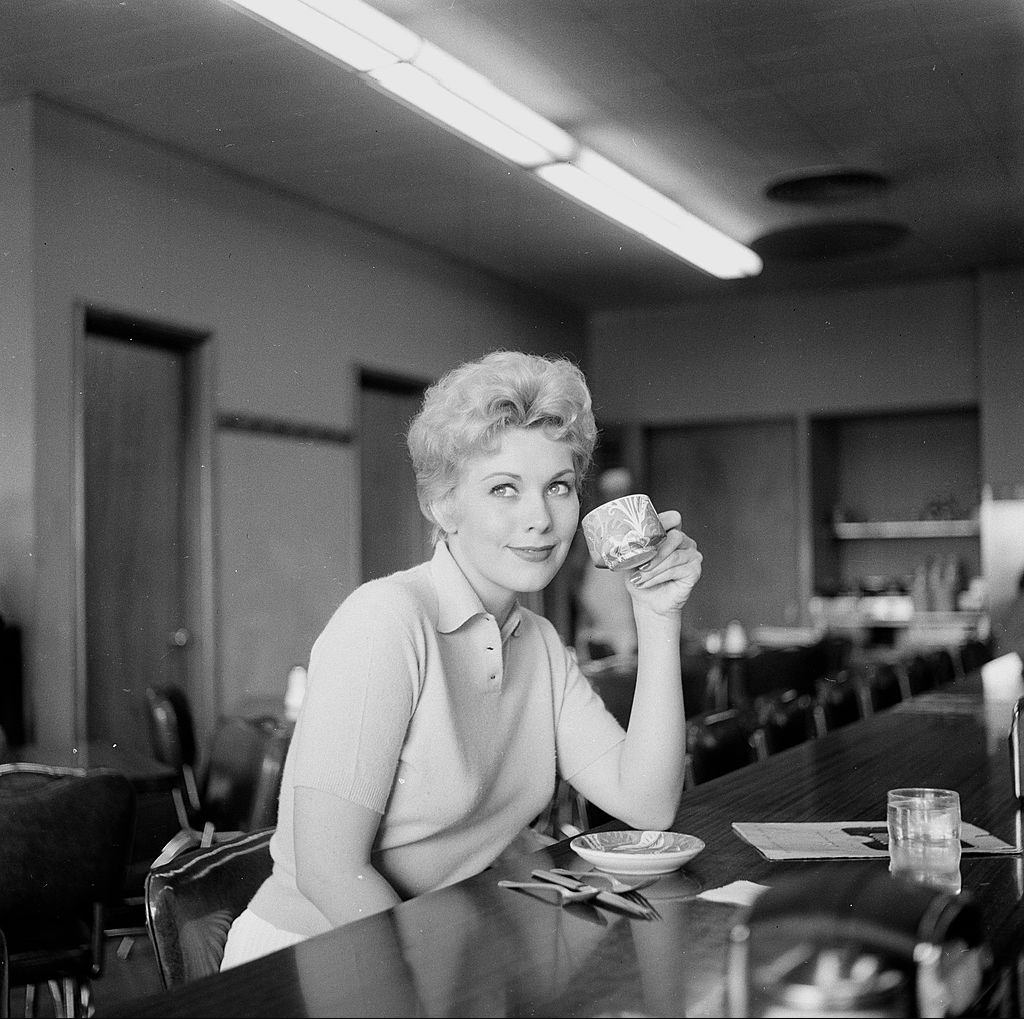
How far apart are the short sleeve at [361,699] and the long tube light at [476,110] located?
2.68 metres

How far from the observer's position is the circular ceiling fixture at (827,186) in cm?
619

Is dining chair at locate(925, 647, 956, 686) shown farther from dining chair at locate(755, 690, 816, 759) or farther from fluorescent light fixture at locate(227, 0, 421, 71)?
fluorescent light fixture at locate(227, 0, 421, 71)

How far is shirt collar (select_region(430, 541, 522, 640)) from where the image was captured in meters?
1.72

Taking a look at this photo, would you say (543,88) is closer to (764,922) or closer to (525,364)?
(525,364)

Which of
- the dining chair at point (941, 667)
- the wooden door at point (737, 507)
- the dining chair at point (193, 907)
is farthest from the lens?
the wooden door at point (737, 507)

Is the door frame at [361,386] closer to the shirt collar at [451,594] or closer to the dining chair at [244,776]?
the dining chair at [244,776]

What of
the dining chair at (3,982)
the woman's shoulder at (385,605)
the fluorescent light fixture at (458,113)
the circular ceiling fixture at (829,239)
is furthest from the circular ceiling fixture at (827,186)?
the dining chair at (3,982)

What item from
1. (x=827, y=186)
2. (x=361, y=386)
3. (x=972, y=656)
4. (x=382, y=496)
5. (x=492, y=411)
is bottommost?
(x=972, y=656)

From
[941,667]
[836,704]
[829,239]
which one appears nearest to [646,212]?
[829,239]

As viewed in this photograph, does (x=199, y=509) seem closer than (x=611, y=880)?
No

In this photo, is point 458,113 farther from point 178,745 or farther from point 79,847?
point 79,847

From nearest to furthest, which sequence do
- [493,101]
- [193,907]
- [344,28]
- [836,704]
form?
[193,907]
[836,704]
[344,28]
[493,101]

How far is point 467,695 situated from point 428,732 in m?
0.11

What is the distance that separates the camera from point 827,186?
6.34 m
